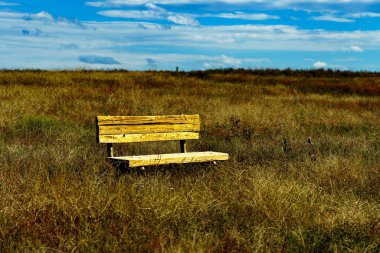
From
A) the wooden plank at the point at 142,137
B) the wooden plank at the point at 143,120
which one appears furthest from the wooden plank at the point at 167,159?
the wooden plank at the point at 143,120

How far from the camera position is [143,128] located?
7656 millimetres

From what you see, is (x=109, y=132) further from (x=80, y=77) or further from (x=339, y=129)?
(x=80, y=77)

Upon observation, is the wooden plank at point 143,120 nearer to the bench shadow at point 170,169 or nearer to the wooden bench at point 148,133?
the wooden bench at point 148,133

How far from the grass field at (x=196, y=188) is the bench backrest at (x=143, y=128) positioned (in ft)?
1.47

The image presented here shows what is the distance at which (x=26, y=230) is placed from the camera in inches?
164

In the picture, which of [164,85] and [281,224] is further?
[164,85]

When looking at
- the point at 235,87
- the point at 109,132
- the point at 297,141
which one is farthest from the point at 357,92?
the point at 109,132

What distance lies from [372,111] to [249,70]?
58.8ft

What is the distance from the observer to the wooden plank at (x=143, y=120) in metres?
7.12

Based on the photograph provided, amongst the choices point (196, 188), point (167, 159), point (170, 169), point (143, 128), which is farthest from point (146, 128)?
point (196, 188)

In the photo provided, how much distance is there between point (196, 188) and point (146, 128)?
2.42 metres

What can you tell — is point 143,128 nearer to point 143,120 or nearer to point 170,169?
point 143,120

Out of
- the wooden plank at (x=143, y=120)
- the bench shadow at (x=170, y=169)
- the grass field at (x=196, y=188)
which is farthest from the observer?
the wooden plank at (x=143, y=120)

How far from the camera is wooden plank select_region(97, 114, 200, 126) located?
7.12m
